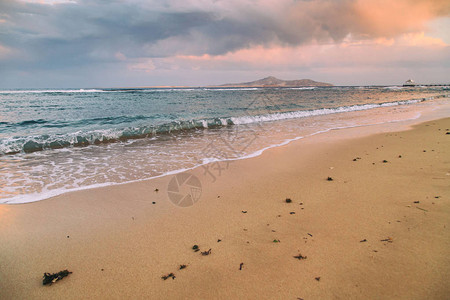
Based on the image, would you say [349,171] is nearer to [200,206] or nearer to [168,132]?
[200,206]

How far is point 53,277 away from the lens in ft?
7.84

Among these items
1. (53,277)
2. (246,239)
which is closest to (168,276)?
(246,239)

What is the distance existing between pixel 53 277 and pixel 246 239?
207 cm

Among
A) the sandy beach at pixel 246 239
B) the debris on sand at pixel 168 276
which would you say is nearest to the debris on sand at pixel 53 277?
the sandy beach at pixel 246 239

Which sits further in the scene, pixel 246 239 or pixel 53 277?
pixel 246 239

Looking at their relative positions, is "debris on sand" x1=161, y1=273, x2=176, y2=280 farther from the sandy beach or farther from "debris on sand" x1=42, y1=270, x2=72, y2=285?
"debris on sand" x1=42, y1=270, x2=72, y2=285

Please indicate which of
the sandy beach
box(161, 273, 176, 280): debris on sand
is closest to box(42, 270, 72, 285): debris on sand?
the sandy beach

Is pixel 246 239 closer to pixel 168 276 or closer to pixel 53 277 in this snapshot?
pixel 168 276

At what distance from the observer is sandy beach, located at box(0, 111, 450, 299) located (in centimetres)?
Answer: 221

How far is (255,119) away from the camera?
1605cm

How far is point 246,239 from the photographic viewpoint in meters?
2.91

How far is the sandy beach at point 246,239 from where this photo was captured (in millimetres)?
2207

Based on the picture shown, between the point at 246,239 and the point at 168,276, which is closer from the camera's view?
the point at 168,276

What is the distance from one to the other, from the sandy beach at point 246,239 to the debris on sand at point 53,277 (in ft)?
0.17
